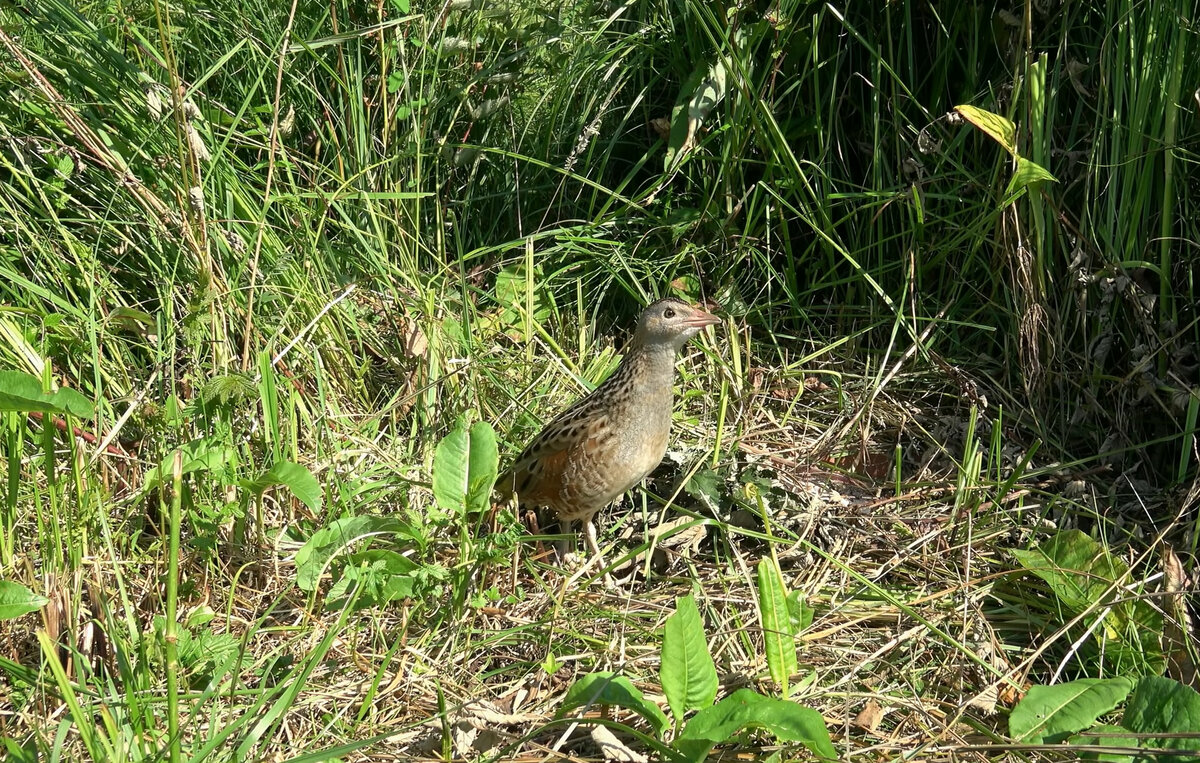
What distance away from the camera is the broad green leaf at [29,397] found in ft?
9.57

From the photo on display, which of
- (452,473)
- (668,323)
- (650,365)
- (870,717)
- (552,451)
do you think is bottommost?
(870,717)

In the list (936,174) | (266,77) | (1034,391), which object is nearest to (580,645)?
(1034,391)

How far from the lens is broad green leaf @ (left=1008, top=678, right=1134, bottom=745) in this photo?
288 centimetres

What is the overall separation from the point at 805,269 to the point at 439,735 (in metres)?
2.72

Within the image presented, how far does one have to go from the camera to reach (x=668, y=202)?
4902 millimetres

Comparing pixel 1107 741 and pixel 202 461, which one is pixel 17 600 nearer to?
pixel 202 461

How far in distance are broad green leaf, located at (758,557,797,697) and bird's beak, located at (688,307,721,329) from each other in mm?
1150

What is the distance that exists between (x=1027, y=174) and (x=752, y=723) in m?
2.07

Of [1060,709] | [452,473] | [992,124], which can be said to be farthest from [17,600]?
[992,124]

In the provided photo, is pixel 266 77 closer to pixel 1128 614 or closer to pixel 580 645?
pixel 580 645

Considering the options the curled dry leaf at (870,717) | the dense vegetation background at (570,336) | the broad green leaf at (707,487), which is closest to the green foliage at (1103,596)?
the dense vegetation background at (570,336)

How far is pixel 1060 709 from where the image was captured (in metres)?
2.92

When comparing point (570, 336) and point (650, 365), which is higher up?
point (650, 365)

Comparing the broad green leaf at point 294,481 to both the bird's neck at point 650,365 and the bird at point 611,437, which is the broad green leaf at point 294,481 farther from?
the bird's neck at point 650,365
